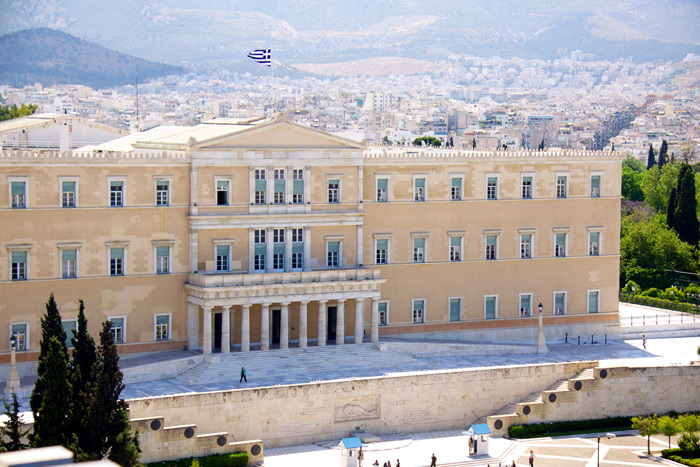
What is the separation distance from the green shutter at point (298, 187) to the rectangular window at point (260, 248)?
216 centimetres

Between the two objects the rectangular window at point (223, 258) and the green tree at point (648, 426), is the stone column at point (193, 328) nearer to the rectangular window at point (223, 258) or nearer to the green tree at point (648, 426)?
the rectangular window at point (223, 258)

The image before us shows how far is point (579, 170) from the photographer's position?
5847cm

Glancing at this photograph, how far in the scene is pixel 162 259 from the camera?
51.1 meters

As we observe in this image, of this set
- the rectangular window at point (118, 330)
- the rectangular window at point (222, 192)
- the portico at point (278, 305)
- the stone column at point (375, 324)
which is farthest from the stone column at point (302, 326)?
the rectangular window at point (118, 330)

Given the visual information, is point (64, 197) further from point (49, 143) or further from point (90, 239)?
point (49, 143)

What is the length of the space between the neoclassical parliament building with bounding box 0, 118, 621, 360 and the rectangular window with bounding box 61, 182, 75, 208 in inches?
1.7

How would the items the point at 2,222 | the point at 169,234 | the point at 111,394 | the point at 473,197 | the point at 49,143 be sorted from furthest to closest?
the point at 49,143
the point at 473,197
the point at 169,234
the point at 2,222
the point at 111,394

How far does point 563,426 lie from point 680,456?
473cm

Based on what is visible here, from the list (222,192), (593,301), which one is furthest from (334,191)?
(593,301)

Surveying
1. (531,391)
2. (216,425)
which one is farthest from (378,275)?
(216,425)

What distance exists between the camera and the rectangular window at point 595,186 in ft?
193

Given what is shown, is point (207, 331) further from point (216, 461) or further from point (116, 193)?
point (216, 461)

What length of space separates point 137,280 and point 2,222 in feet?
18.7

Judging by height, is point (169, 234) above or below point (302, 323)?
above
